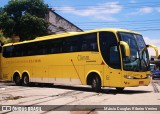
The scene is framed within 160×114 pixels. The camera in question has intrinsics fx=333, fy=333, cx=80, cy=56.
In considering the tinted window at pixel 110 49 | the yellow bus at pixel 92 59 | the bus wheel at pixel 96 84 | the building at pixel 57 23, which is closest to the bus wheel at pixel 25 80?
the yellow bus at pixel 92 59

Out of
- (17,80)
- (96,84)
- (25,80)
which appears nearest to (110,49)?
(96,84)

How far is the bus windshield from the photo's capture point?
1642cm

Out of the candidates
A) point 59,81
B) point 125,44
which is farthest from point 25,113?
point 59,81

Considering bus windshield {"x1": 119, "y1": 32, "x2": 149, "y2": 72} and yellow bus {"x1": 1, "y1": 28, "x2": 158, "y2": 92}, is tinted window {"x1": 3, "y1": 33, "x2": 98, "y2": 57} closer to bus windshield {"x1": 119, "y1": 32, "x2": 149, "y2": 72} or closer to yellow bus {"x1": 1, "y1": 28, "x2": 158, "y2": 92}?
yellow bus {"x1": 1, "y1": 28, "x2": 158, "y2": 92}

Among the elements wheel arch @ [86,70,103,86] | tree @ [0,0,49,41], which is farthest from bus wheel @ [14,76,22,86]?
tree @ [0,0,49,41]

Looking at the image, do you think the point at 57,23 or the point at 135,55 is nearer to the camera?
the point at 135,55

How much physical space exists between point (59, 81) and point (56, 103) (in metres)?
7.94

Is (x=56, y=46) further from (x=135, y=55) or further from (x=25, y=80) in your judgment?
(x=135, y=55)

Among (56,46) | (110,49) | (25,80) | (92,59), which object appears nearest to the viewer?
(110,49)

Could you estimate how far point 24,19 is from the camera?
39.6 m

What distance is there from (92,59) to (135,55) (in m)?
2.35

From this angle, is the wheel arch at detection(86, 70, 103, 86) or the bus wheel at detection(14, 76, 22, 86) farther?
the bus wheel at detection(14, 76, 22, 86)

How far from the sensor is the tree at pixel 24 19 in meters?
39.8

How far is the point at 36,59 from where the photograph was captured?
2266 cm
